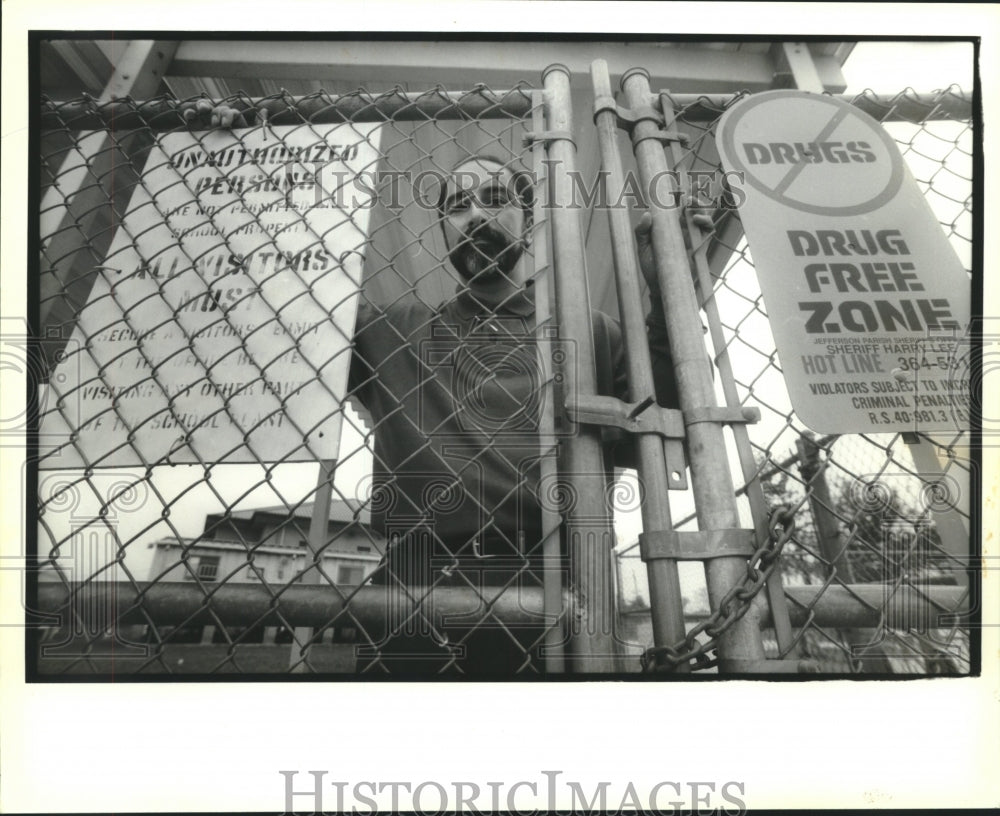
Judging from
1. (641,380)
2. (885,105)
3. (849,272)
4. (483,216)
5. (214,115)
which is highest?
(214,115)

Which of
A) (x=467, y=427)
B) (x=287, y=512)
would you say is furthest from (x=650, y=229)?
(x=287, y=512)

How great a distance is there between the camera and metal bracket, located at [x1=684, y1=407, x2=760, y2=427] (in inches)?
36.5

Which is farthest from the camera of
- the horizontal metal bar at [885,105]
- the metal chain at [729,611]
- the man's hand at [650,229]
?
the horizontal metal bar at [885,105]

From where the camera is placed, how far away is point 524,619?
872 millimetres

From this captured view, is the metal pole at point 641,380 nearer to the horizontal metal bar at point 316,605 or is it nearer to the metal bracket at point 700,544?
the metal bracket at point 700,544

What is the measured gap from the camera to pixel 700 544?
0.86 m

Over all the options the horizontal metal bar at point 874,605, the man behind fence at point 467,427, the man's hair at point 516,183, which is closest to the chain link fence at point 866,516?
the horizontal metal bar at point 874,605

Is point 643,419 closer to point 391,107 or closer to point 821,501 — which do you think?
point 821,501

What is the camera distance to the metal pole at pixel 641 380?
0.85 metres

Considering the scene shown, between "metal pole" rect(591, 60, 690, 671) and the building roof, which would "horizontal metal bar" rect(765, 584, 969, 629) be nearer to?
"metal pole" rect(591, 60, 690, 671)

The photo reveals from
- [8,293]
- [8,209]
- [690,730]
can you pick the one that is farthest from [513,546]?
[8,209]

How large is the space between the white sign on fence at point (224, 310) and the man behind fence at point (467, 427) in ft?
0.33

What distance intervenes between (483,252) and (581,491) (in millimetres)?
617

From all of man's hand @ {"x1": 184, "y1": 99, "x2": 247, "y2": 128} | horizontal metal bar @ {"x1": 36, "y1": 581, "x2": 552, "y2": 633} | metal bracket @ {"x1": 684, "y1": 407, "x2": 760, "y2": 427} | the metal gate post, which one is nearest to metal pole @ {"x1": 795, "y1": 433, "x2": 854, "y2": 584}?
metal bracket @ {"x1": 684, "y1": 407, "x2": 760, "y2": 427}
